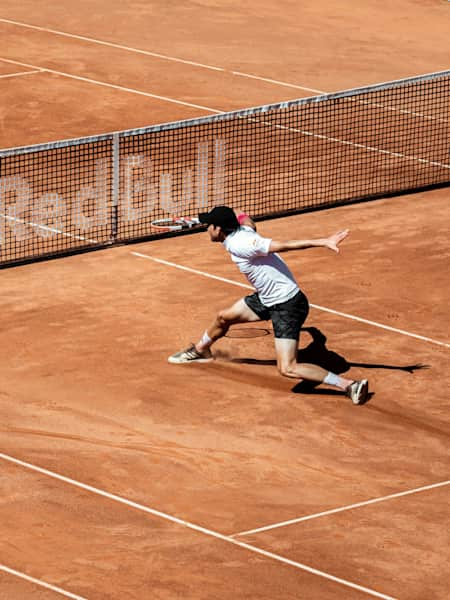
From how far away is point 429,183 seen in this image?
22.8 m

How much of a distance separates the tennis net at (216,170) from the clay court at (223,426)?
773 mm

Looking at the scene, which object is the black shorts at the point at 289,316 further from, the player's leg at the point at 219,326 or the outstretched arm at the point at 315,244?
the outstretched arm at the point at 315,244

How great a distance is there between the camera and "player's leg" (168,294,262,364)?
15070 millimetres

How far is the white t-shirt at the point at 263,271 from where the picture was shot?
14.7 m

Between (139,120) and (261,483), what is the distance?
1327 cm

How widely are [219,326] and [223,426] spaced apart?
143 cm

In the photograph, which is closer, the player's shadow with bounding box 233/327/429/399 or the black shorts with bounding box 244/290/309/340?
the black shorts with bounding box 244/290/309/340

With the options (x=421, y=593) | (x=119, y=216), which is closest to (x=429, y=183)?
(x=119, y=216)

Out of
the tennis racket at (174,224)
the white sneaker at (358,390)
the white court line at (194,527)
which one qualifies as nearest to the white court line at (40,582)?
the white court line at (194,527)

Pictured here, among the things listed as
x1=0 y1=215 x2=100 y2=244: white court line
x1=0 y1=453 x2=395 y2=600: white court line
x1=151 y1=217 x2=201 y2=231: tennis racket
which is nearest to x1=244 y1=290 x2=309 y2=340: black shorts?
x1=0 y1=453 x2=395 y2=600: white court line

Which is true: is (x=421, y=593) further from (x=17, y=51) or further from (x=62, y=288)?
(x=17, y=51)

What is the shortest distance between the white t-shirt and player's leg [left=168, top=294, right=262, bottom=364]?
25 centimetres

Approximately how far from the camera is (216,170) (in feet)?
75.0

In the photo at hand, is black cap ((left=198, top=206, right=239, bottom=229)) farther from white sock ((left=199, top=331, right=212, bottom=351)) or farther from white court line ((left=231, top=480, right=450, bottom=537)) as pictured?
white court line ((left=231, top=480, right=450, bottom=537))
